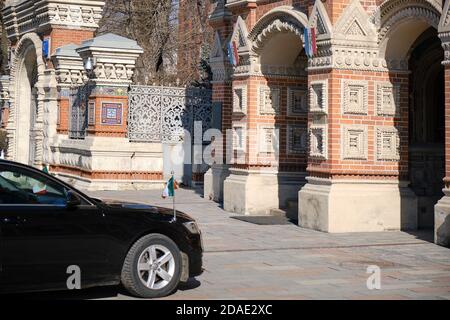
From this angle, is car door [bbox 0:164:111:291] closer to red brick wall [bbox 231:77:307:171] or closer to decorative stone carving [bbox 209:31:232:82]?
red brick wall [bbox 231:77:307:171]

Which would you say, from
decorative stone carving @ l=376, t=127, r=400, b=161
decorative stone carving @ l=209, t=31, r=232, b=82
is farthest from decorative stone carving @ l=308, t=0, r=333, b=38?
decorative stone carving @ l=209, t=31, r=232, b=82

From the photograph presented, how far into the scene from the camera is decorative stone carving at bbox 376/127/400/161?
13.4 meters

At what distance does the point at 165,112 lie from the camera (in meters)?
21.8

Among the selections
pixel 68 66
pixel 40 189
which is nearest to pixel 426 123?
pixel 40 189

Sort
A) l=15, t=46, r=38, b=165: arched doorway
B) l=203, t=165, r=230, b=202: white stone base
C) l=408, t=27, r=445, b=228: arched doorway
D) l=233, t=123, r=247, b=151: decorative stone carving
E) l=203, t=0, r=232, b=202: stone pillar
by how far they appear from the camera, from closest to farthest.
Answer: l=408, t=27, r=445, b=228: arched doorway
l=233, t=123, r=247, b=151: decorative stone carving
l=203, t=0, r=232, b=202: stone pillar
l=203, t=165, r=230, b=202: white stone base
l=15, t=46, r=38, b=165: arched doorway

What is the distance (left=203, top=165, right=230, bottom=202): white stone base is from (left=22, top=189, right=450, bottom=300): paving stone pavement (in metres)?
3.21

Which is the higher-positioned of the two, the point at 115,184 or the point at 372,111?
the point at 372,111

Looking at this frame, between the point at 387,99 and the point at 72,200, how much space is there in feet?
24.0

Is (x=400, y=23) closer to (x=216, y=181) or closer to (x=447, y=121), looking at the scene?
(x=447, y=121)

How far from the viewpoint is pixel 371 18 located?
13211 mm

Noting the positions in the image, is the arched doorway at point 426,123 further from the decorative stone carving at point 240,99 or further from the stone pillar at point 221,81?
the stone pillar at point 221,81
